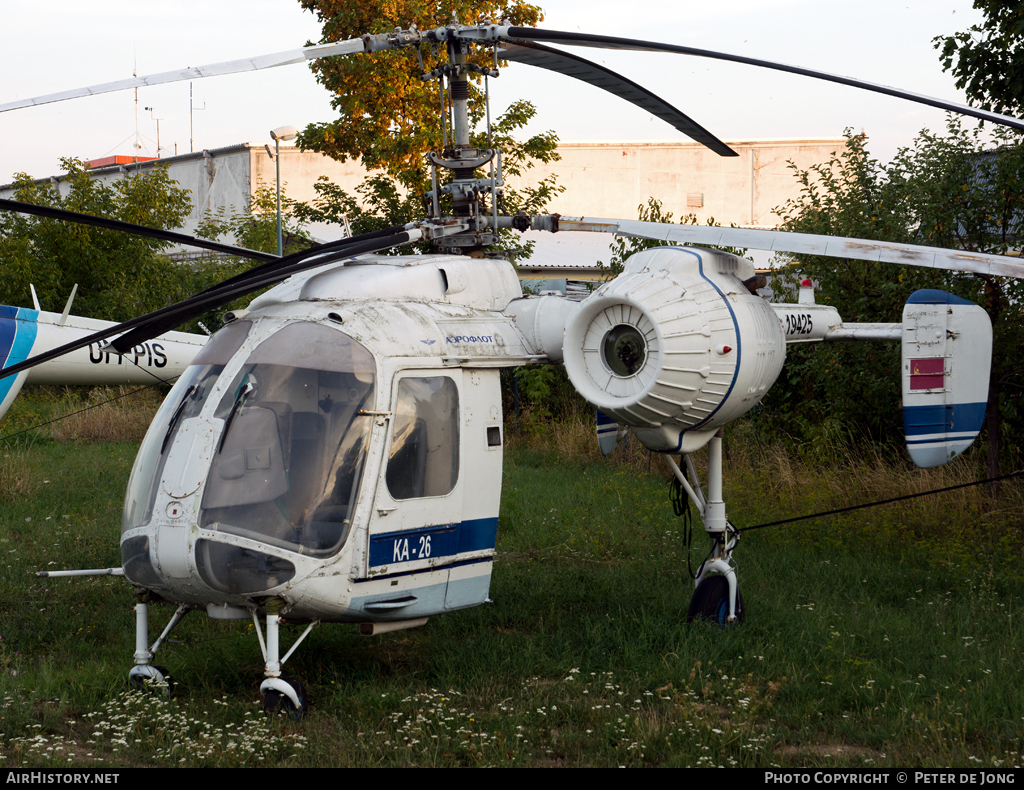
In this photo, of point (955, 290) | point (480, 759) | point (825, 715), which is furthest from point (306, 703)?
point (955, 290)

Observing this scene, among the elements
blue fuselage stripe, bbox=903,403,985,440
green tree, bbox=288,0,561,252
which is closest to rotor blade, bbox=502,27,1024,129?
blue fuselage stripe, bbox=903,403,985,440

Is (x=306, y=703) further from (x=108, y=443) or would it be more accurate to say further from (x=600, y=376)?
(x=108, y=443)

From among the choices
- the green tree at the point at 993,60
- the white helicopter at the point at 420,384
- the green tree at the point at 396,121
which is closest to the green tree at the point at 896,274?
the green tree at the point at 993,60

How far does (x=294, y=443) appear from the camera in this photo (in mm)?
5641

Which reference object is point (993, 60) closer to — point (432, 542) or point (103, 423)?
point (432, 542)

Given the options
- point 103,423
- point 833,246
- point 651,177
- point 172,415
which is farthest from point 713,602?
point 651,177

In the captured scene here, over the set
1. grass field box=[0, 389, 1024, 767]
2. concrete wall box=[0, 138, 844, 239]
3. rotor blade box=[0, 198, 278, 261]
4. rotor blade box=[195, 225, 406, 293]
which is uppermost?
concrete wall box=[0, 138, 844, 239]

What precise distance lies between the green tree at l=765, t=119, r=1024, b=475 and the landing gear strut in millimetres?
4252

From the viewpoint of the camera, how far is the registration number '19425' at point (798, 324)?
7426mm

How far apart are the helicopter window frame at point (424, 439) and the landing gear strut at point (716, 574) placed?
6.09 feet

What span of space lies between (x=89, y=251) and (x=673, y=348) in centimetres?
1684

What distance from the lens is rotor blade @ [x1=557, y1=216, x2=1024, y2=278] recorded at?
5473mm

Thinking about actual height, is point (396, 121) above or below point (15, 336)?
above

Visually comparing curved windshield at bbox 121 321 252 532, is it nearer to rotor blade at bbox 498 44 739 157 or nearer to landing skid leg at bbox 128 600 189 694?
landing skid leg at bbox 128 600 189 694
